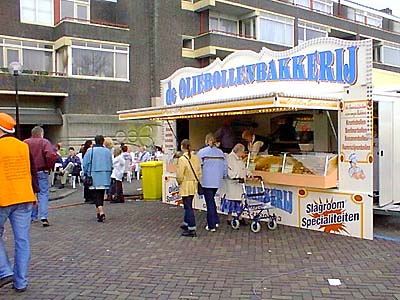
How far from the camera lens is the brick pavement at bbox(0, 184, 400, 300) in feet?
17.1

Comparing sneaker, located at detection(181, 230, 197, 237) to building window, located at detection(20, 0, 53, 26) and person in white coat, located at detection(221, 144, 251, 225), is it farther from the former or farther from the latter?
building window, located at detection(20, 0, 53, 26)

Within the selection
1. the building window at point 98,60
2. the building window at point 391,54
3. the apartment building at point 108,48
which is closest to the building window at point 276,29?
the apartment building at point 108,48

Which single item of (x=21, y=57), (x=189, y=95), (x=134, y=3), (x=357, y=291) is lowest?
(x=357, y=291)

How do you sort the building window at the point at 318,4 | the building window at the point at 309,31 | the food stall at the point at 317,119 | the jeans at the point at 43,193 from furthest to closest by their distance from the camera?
the building window at the point at 318,4 → the building window at the point at 309,31 → the jeans at the point at 43,193 → the food stall at the point at 317,119

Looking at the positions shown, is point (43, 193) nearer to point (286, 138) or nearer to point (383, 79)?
point (286, 138)

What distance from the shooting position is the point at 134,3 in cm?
2705

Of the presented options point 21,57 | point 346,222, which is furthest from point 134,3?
point 346,222

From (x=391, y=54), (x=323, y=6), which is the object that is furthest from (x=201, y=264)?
(x=391, y=54)

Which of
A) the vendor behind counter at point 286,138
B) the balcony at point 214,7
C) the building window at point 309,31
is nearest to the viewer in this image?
the vendor behind counter at point 286,138

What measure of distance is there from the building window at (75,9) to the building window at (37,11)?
66 cm

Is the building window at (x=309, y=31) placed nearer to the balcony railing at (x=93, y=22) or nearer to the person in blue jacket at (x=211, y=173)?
the balcony railing at (x=93, y=22)

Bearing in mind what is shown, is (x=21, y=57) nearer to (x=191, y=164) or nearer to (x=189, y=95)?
(x=189, y=95)

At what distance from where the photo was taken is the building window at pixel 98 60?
80.1 feet

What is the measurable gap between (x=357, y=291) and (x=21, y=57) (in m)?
22.6
